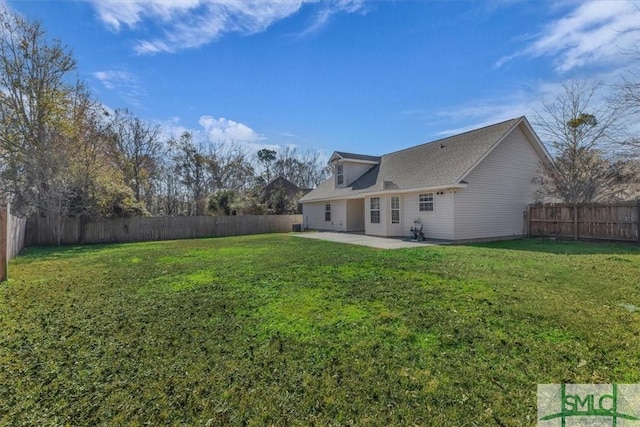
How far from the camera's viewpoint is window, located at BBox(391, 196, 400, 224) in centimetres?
1559

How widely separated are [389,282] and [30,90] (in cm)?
1810

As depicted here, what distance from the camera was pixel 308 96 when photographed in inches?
600

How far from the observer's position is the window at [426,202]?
1388 centimetres

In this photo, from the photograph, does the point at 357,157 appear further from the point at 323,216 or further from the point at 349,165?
the point at 323,216

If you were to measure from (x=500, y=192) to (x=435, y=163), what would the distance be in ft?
10.3

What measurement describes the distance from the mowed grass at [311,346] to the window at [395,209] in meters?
9.14

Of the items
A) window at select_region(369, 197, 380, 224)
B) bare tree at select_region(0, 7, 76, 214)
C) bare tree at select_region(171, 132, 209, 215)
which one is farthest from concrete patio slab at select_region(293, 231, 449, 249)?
bare tree at select_region(171, 132, 209, 215)

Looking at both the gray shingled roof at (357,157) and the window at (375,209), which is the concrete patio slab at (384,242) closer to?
the window at (375,209)

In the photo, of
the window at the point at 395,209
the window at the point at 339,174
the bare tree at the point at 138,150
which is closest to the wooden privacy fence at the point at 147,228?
the window at the point at 339,174

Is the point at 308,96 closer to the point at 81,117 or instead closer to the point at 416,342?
the point at 81,117

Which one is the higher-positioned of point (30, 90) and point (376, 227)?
point (30, 90)

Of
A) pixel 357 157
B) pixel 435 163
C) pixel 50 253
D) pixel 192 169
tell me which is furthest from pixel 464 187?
pixel 192 169

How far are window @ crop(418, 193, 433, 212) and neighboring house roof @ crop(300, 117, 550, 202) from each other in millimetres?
597

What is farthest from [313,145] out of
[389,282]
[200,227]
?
[389,282]
